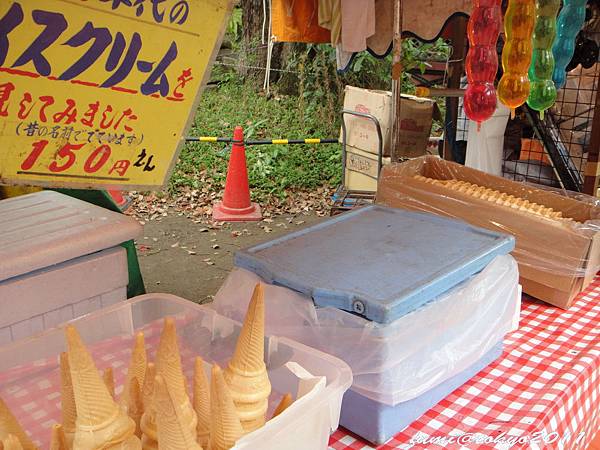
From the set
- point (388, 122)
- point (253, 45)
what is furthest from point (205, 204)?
point (253, 45)

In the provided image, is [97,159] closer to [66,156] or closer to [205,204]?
[66,156]

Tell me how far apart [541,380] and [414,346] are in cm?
57

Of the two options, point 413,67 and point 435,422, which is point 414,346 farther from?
point 413,67

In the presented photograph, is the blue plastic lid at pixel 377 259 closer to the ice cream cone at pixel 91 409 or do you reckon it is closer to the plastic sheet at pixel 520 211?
the plastic sheet at pixel 520 211

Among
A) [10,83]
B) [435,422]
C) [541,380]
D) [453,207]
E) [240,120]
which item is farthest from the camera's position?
[240,120]

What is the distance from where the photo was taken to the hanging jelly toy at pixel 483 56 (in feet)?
8.04

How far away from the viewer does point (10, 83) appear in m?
0.90

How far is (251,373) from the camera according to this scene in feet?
3.34

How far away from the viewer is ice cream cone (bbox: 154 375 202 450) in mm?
783

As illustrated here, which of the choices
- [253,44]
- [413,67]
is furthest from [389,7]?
[253,44]

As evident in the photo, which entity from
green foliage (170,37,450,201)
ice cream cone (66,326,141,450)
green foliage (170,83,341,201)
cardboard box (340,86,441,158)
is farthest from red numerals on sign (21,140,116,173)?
green foliage (170,37,450,201)

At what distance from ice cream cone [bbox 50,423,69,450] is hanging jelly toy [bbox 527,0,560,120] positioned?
2.29 meters

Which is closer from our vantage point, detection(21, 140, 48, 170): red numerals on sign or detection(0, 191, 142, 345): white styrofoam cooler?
detection(21, 140, 48, 170): red numerals on sign

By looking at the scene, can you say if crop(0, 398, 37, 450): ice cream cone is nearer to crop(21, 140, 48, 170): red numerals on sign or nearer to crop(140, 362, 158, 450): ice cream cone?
crop(140, 362, 158, 450): ice cream cone
